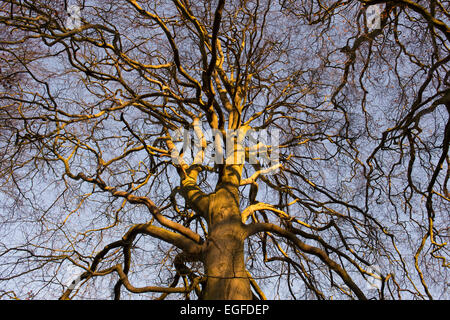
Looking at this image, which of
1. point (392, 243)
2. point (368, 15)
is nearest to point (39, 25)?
point (368, 15)

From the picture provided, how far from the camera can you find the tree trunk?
2930 millimetres

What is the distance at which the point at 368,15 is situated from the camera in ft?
10.5

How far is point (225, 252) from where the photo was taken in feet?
10.5

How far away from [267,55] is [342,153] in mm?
1883

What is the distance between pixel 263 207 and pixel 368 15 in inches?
96.6

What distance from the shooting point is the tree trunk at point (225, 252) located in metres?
2.93

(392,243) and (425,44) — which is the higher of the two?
(425,44)
